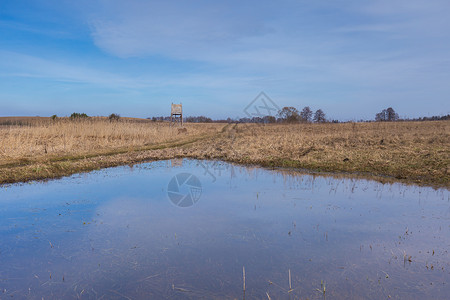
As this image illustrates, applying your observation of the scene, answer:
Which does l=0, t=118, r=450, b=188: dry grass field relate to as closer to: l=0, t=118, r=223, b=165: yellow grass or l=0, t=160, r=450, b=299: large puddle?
l=0, t=118, r=223, b=165: yellow grass

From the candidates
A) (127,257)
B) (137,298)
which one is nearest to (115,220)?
(127,257)

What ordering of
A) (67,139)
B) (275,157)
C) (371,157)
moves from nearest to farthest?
(371,157), (275,157), (67,139)

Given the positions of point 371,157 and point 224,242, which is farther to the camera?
point 371,157

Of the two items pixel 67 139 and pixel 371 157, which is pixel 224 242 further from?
pixel 67 139

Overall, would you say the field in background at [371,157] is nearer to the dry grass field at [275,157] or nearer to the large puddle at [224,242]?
the dry grass field at [275,157]

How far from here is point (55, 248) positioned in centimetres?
506

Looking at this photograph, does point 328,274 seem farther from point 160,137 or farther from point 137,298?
point 160,137

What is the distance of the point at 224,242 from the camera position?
17.3 ft

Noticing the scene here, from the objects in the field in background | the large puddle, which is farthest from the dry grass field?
the large puddle

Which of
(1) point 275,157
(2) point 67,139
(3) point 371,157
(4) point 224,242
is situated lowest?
(4) point 224,242

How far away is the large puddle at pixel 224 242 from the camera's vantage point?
395 cm

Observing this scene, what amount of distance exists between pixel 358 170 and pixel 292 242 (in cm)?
800

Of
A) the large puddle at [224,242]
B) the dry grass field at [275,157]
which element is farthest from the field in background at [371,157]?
the large puddle at [224,242]

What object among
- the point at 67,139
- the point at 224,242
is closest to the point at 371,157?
the point at 224,242
